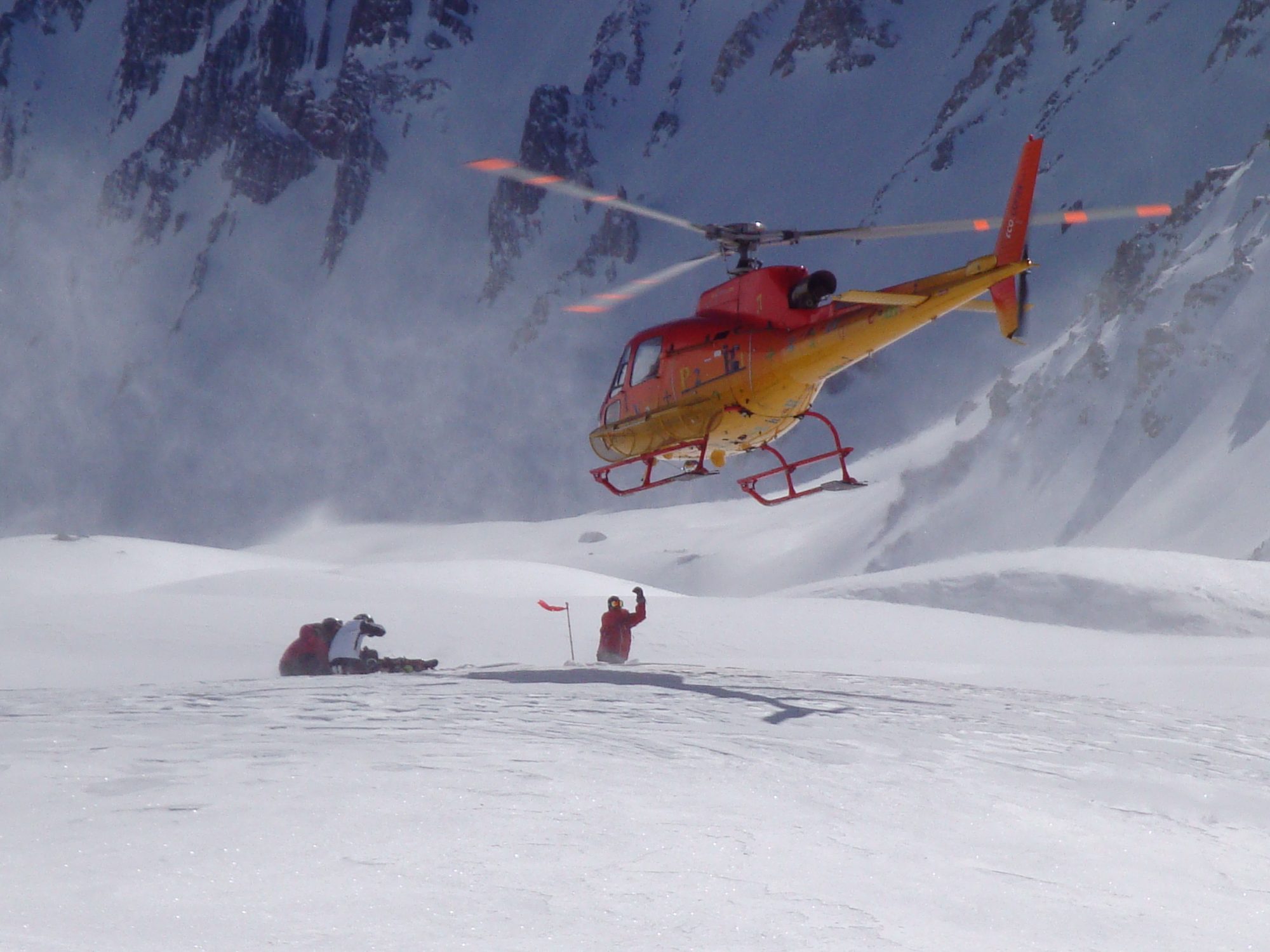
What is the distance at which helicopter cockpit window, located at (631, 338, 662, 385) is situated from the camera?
1412cm

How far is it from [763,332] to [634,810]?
8506mm

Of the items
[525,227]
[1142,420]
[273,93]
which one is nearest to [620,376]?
[1142,420]

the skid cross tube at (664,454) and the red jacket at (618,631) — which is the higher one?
the skid cross tube at (664,454)

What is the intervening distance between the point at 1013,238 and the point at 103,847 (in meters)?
10.0

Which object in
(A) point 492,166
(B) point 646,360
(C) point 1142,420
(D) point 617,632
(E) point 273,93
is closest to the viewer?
→ (A) point 492,166

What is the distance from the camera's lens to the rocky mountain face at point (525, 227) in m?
55.5

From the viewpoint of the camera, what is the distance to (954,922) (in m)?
4.09

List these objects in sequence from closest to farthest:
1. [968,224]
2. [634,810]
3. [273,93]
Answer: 1. [634,810]
2. [968,224]
3. [273,93]

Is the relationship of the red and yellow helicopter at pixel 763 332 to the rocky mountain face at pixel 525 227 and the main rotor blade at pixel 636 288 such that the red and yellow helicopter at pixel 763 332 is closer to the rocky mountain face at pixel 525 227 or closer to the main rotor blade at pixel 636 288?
the main rotor blade at pixel 636 288

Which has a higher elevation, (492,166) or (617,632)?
(492,166)

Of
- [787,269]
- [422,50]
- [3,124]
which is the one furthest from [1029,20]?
[3,124]

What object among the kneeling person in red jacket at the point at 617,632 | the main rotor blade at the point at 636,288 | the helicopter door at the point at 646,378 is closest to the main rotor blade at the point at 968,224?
the main rotor blade at the point at 636,288

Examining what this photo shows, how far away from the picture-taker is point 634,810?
504cm

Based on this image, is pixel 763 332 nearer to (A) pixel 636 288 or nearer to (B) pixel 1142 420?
(A) pixel 636 288
